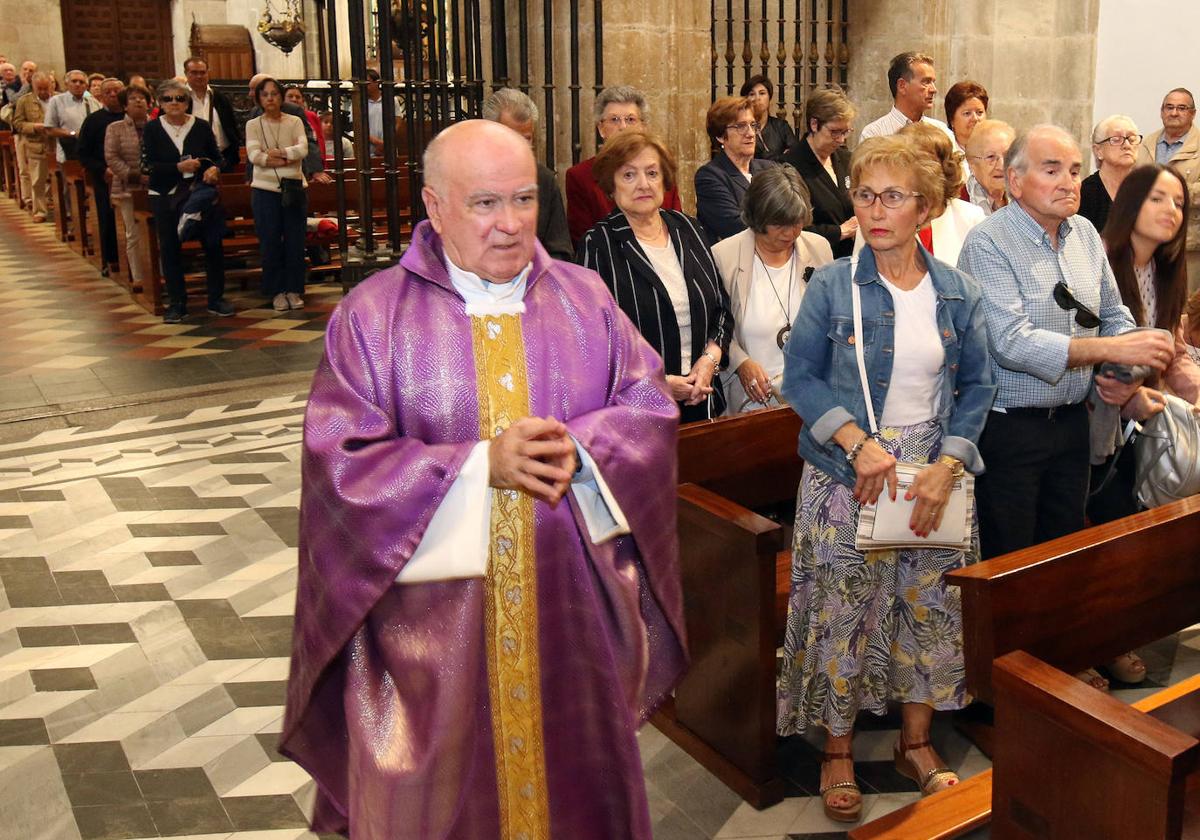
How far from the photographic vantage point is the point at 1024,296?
3.41 metres

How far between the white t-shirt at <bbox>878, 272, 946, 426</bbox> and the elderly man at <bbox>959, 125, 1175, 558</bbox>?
1.01 feet

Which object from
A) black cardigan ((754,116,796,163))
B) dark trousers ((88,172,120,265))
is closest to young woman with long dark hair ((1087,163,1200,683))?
black cardigan ((754,116,796,163))

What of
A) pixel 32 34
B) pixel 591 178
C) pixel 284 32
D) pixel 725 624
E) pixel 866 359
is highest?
pixel 32 34

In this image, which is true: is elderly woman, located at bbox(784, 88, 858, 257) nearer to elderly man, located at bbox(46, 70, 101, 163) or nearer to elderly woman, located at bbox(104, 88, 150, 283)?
elderly woman, located at bbox(104, 88, 150, 283)

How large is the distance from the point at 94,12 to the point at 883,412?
990 inches

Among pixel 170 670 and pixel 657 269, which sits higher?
pixel 657 269

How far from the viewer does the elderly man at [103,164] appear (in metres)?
11.0

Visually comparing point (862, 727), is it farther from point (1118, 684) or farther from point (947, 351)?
point (947, 351)

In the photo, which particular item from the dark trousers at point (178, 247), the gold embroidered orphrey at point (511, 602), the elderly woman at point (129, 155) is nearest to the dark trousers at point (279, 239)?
the dark trousers at point (178, 247)

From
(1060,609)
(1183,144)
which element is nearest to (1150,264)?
(1060,609)

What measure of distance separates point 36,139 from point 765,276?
14.3 meters

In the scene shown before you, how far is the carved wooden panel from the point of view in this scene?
2475cm

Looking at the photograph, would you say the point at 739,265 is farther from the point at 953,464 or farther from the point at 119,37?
the point at 119,37

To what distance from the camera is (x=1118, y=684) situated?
3961mm
